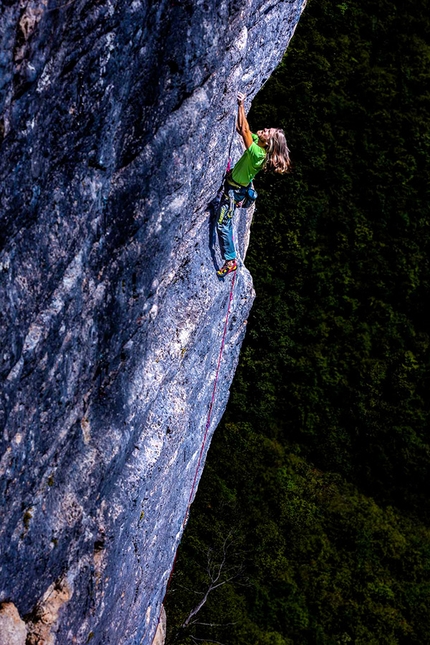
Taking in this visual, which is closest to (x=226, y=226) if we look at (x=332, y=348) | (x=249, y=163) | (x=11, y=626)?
(x=249, y=163)

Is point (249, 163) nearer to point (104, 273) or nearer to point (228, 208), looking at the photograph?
point (228, 208)

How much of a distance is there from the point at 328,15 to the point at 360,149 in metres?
4.25

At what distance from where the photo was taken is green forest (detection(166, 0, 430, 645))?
19.0 m

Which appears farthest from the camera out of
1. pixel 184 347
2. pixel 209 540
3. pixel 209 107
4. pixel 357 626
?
pixel 209 540

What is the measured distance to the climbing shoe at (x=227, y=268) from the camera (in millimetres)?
10922

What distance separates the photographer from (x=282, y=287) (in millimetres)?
20250

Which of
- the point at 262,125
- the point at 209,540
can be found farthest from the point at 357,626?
the point at 262,125

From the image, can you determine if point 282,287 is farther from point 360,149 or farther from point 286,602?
point 286,602

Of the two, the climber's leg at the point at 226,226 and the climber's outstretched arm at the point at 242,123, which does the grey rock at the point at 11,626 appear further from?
the climber's outstretched arm at the point at 242,123

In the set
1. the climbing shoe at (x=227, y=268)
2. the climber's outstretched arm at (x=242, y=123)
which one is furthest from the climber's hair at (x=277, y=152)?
the climbing shoe at (x=227, y=268)

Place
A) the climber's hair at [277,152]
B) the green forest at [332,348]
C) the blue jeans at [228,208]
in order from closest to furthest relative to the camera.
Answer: the climber's hair at [277,152] < the blue jeans at [228,208] < the green forest at [332,348]

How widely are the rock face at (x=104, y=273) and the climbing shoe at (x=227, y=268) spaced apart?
7.1 inches

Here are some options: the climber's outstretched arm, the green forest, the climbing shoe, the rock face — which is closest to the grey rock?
the rock face

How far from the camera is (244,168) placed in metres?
9.52
